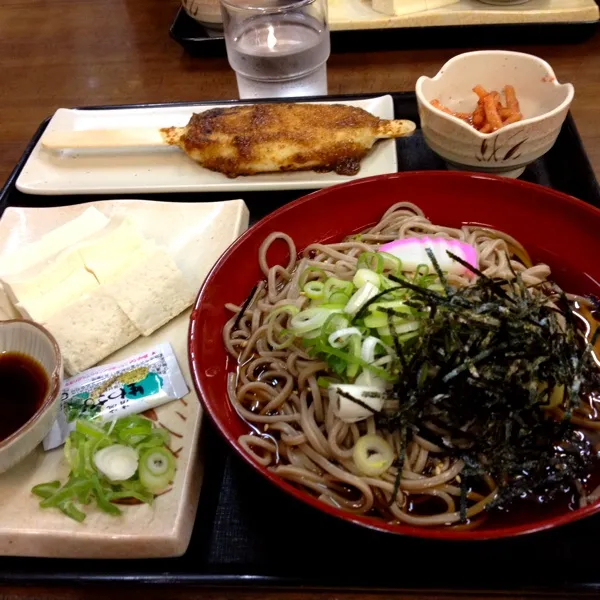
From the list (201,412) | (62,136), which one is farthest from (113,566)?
(62,136)

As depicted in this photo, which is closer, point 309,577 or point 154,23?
point 309,577

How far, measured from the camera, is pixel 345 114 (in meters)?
2.06

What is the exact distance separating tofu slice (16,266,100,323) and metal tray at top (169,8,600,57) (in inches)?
63.3

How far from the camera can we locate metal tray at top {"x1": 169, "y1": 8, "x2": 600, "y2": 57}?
255 cm

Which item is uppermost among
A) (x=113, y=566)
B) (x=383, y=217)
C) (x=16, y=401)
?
(x=383, y=217)

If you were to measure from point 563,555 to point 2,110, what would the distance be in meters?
2.81

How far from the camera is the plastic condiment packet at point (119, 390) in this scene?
1.39 m

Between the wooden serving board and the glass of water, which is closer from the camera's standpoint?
the glass of water

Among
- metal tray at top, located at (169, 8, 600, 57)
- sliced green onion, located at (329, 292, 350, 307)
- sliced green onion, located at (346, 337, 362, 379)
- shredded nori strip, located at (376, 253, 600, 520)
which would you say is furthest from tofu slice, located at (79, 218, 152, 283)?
metal tray at top, located at (169, 8, 600, 57)

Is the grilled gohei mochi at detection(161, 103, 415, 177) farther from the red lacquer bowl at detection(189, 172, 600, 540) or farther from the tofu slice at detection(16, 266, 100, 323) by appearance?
the tofu slice at detection(16, 266, 100, 323)

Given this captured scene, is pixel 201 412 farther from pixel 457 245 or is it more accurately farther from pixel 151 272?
pixel 457 245

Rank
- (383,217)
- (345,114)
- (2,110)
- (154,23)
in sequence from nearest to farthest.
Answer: (383,217) < (345,114) < (2,110) < (154,23)

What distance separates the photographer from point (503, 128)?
5.48 ft

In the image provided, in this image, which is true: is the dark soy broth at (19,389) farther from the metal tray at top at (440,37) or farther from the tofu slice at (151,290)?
the metal tray at top at (440,37)
